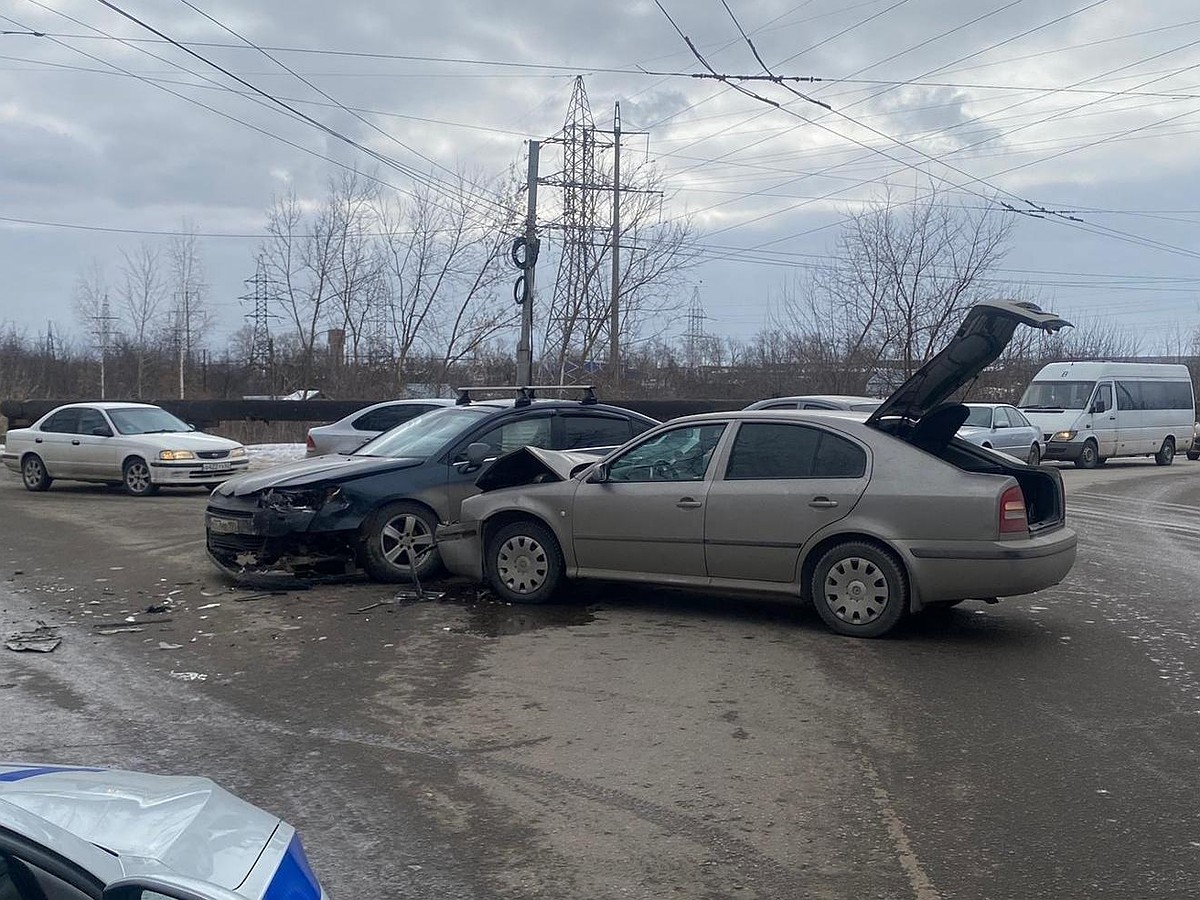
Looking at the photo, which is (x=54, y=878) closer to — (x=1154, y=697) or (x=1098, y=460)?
(x=1154, y=697)

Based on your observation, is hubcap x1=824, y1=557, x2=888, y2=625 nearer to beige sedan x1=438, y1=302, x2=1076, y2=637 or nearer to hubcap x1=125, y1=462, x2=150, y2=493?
beige sedan x1=438, y1=302, x2=1076, y2=637

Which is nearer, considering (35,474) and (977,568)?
(977,568)

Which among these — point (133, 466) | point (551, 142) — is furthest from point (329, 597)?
point (551, 142)

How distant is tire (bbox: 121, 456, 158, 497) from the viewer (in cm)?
1811

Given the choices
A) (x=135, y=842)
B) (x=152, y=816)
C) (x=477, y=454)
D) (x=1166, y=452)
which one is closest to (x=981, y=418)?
(x=1166, y=452)

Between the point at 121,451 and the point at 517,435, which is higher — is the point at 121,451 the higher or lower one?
the lower one

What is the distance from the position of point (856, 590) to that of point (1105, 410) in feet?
75.8

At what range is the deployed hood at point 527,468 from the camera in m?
9.14

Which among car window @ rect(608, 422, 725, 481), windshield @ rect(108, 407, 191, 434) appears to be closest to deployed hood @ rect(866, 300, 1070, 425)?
car window @ rect(608, 422, 725, 481)

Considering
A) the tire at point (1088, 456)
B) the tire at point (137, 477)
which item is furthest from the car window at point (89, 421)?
the tire at point (1088, 456)

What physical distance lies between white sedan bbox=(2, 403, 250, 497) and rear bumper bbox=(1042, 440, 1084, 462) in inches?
746

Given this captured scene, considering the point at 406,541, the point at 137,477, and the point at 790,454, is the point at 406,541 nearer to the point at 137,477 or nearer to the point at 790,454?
the point at 790,454

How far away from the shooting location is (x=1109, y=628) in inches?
326

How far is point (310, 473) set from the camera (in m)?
9.79
